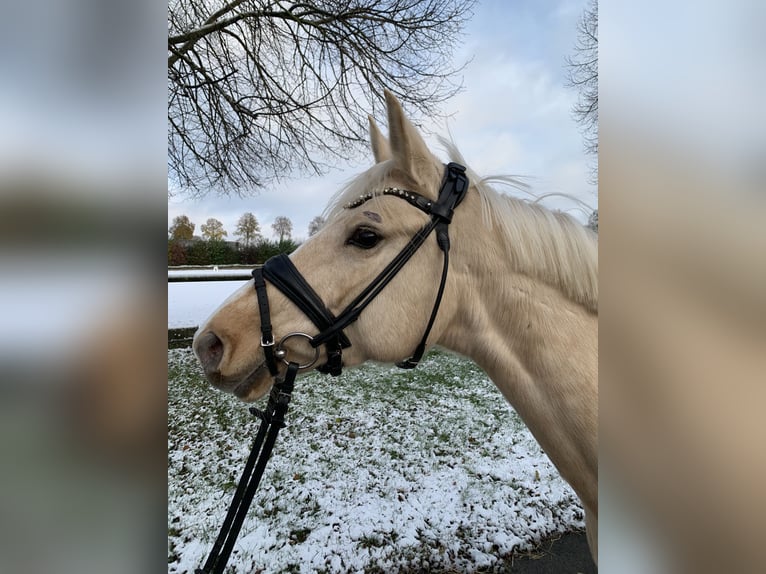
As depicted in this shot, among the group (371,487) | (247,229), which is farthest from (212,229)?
(371,487)

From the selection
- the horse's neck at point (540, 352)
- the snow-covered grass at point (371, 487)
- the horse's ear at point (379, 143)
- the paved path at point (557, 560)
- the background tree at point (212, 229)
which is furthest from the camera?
the background tree at point (212, 229)

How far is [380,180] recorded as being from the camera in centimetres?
144

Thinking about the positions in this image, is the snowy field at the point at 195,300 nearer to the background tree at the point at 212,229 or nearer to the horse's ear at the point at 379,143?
the background tree at the point at 212,229

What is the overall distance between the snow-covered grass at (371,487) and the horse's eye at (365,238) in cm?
255

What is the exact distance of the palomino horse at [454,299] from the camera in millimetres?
1250

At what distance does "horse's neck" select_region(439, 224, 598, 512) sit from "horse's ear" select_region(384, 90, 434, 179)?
1.53ft

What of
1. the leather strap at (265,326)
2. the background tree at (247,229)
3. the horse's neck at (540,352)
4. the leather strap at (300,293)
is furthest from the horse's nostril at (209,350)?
the background tree at (247,229)

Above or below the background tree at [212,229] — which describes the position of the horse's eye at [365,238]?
above

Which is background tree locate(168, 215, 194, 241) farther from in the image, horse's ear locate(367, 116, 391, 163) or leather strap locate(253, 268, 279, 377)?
leather strap locate(253, 268, 279, 377)

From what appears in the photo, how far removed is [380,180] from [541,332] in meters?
0.92

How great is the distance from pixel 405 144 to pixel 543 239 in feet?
2.28

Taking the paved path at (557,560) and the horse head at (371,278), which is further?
the paved path at (557,560)
